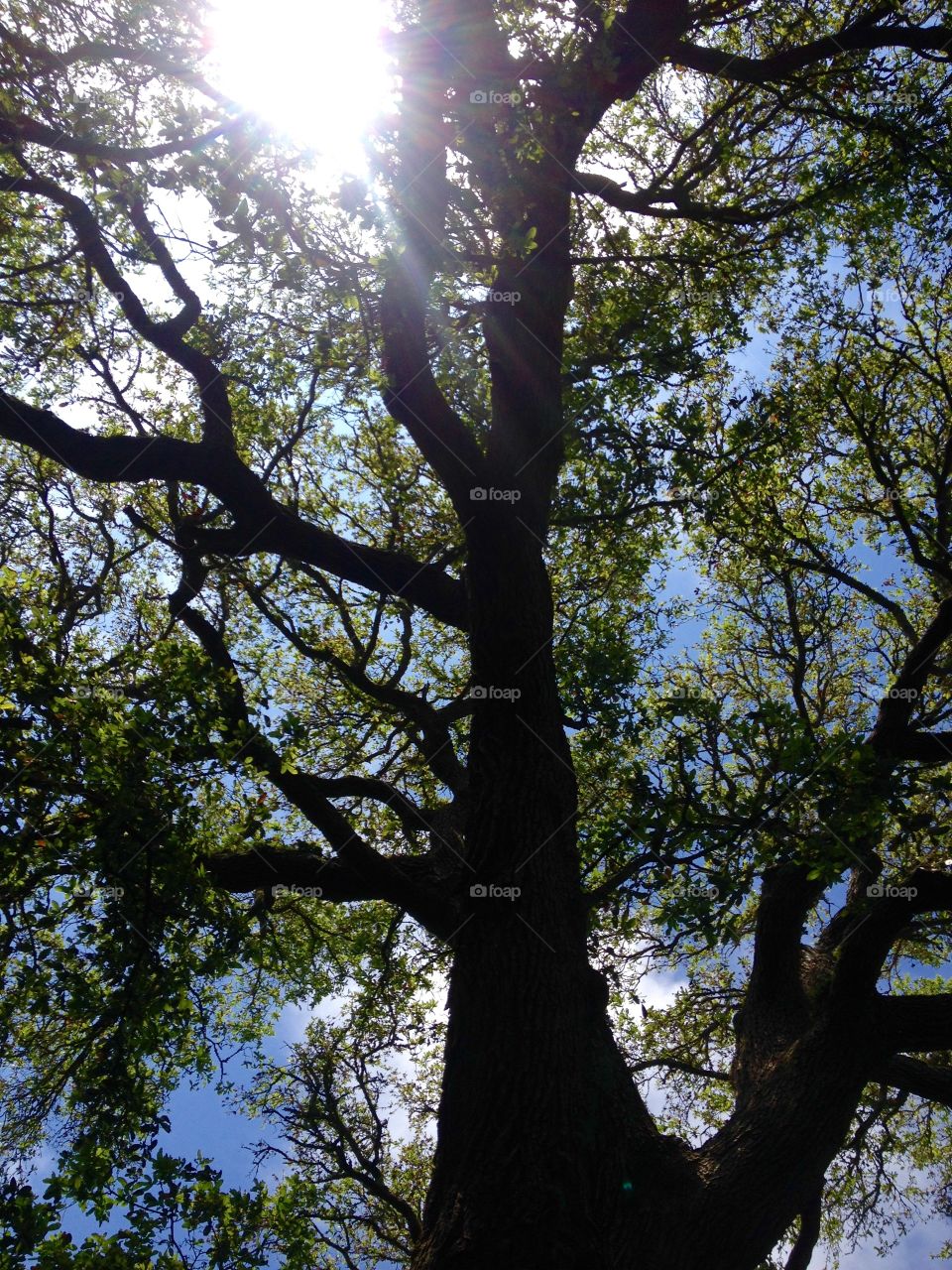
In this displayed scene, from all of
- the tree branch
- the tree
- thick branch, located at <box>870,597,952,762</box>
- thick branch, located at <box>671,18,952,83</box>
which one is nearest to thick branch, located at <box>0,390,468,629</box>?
the tree

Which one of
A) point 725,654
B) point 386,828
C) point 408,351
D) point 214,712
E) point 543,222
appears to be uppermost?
point 725,654

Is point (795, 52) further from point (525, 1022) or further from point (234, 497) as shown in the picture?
point (525, 1022)

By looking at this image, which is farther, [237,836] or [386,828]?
[386,828]

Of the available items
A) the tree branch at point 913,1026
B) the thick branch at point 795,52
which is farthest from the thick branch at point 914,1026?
the thick branch at point 795,52

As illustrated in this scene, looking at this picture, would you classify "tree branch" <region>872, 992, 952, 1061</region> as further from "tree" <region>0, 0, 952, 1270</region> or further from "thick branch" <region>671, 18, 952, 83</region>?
"thick branch" <region>671, 18, 952, 83</region>

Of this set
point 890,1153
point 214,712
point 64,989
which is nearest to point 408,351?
point 214,712

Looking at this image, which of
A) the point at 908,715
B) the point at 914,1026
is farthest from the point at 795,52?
the point at 914,1026

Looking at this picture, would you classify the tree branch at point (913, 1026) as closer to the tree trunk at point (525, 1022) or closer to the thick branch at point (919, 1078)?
the thick branch at point (919, 1078)

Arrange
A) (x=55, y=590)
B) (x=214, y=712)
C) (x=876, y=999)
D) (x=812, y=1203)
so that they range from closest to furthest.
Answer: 1. (x=214, y=712)
2. (x=876, y=999)
3. (x=812, y=1203)
4. (x=55, y=590)

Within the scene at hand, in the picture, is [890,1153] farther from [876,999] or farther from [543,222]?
[543,222]

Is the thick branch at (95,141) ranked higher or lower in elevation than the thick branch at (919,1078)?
higher

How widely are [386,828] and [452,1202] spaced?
8552mm

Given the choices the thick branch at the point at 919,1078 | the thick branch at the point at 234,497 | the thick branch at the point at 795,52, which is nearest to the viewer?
the thick branch at the point at 234,497

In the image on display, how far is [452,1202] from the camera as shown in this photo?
4910mm
